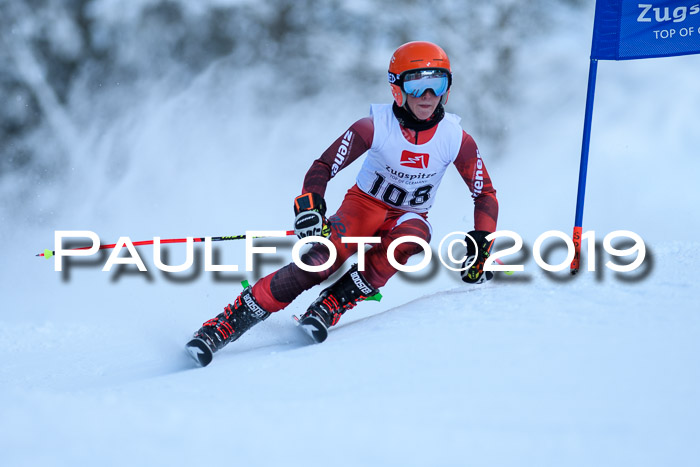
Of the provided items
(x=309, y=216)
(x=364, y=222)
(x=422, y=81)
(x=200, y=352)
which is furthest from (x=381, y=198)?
(x=200, y=352)

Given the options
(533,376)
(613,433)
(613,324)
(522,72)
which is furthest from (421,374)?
(522,72)

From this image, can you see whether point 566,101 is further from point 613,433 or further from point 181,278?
point 613,433

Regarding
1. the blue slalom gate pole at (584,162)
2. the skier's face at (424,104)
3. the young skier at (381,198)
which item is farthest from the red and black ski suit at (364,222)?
the blue slalom gate pole at (584,162)

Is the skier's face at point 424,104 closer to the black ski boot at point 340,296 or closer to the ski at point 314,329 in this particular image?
the black ski boot at point 340,296

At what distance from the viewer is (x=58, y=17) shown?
11.2 meters

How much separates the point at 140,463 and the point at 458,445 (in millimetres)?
900

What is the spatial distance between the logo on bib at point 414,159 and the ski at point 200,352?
1382 millimetres

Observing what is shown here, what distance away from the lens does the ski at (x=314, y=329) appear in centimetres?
334

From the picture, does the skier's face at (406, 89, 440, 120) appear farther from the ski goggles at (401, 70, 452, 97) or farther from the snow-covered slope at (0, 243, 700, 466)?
the snow-covered slope at (0, 243, 700, 466)

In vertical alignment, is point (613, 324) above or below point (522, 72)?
below

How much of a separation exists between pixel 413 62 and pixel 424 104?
22 centimetres

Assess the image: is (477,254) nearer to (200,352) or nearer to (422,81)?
(422,81)

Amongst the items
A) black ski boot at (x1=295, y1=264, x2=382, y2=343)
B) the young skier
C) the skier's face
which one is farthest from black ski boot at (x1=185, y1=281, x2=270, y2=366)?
the skier's face

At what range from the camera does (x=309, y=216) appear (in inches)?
133
